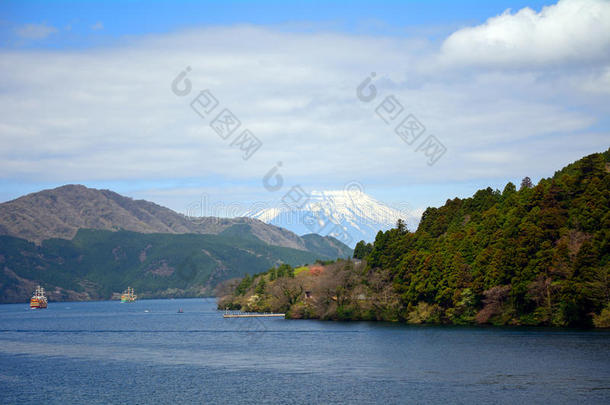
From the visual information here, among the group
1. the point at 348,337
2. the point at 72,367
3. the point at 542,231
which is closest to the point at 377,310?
the point at 348,337

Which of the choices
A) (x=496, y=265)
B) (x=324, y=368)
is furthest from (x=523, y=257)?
(x=324, y=368)

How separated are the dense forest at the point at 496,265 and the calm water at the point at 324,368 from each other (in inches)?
263

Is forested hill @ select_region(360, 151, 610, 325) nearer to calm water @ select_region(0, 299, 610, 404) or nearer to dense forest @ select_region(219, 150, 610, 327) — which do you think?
dense forest @ select_region(219, 150, 610, 327)

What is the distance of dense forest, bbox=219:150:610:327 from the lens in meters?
94.6

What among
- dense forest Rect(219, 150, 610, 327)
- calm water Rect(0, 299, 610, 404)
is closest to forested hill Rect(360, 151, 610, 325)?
dense forest Rect(219, 150, 610, 327)

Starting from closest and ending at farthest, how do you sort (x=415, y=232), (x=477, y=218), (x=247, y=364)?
1. (x=247, y=364)
2. (x=477, y=218)
3. (x=415, y=232)

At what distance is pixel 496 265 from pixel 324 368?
47028mm

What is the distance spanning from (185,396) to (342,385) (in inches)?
596

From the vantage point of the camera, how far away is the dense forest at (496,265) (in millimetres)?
94625

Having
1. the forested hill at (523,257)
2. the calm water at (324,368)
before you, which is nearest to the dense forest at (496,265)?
the forested hill at (523,257)

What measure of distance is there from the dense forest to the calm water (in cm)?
667

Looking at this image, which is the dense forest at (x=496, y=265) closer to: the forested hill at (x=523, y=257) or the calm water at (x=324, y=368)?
the forested hill at (x=523, y=257)

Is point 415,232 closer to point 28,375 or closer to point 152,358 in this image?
point 152,358

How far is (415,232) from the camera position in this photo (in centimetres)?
14538
